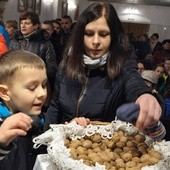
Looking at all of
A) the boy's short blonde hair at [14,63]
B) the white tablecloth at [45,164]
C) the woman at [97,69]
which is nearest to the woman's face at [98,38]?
the woman at [97,69]

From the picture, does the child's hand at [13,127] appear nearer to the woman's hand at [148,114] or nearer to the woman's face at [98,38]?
the woman's hand at [148,114]

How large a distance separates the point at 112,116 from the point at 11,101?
569 mm

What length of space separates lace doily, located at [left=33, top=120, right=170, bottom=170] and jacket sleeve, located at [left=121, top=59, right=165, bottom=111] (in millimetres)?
136

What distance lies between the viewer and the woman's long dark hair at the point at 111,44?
5.43 feet

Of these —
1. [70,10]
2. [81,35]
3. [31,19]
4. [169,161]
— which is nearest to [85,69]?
[81,35]

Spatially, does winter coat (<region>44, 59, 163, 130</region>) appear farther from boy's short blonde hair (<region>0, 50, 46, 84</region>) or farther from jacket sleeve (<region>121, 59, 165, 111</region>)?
boy's short blonde hair (<region>0, 50, 46, 84</region>)

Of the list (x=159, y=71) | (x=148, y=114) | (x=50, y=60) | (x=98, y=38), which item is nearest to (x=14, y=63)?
(x=98, y=38)

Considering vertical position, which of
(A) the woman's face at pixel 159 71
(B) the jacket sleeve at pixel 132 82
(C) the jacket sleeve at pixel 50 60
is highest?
(B) the jacket sleeve at pixel 132 82

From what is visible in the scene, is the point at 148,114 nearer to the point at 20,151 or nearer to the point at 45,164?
the point at 45,164

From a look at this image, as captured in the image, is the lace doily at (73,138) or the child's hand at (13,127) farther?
the lace doily at (73,138)

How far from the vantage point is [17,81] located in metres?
1.30

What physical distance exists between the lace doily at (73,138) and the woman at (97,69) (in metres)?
0.26

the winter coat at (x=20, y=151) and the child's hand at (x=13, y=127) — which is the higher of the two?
the child's hand at (x=13, y=127)

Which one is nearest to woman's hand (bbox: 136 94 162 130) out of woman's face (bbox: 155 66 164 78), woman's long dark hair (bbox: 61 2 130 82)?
woman's long dark hair (bbox: 61 2 130 82)
